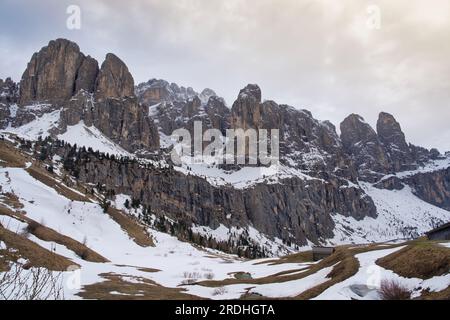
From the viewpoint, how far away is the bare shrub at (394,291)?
76.4ft

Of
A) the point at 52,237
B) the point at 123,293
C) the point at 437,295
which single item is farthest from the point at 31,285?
the point at 52,237

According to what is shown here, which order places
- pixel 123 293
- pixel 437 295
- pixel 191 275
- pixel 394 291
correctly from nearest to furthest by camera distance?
pixel 437 295, pixel 394 291, pixel 123 293, pixel 191 275

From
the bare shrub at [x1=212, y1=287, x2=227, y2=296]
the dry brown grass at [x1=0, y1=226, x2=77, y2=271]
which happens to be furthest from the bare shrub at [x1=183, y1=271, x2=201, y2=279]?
the dry brown grass at [x1=0, y1=226, x2=77, y2=271]

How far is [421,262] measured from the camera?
89.2 feet

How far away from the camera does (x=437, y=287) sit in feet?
70.5

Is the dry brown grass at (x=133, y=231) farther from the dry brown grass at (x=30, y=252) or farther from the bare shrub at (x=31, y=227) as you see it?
the dry brown grass at (x=30, y=252)

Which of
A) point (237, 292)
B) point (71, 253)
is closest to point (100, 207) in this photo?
point (71, 253)

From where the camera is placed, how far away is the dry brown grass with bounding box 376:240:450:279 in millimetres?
24547

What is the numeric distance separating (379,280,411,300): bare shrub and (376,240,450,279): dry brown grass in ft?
5.90

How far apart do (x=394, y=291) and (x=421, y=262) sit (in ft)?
16.1

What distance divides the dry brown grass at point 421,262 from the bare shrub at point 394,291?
1.80 metres

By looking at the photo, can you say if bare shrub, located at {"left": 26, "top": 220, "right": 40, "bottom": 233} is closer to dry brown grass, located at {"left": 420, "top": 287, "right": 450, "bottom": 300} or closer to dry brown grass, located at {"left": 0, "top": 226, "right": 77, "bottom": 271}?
dry brown grass, located at {"left": 0, "top": 226, "right": 77, "bottom": 271}

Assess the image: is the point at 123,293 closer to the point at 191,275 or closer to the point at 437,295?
the point at 191,275

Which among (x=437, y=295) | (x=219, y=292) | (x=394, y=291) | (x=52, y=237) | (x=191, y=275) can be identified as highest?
(x=52, y=237)
